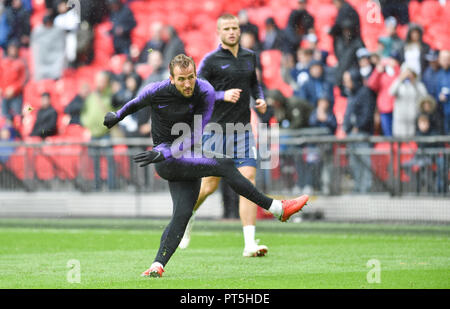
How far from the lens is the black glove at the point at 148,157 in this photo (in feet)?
27.7

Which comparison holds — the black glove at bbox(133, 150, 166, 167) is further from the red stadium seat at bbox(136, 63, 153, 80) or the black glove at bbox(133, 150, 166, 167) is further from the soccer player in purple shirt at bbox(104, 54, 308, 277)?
the red stadium seat at bbox(136, 63, 153, 80)

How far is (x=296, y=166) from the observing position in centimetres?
1738

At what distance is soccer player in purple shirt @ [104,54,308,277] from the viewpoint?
8750 millimetres

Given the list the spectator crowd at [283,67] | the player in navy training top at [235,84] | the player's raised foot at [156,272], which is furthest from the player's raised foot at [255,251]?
the spectator crowd at [283,67]

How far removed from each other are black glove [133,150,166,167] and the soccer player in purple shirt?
0.06ft

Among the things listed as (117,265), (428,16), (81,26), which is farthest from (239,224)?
(81,26)

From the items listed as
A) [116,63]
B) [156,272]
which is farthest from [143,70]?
[156,272]

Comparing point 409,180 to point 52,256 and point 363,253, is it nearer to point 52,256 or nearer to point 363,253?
point 363,253

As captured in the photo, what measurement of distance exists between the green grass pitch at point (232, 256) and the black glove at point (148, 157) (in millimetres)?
1035

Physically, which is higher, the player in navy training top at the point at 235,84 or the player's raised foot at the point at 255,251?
the player in navy training top at the point at 235,84

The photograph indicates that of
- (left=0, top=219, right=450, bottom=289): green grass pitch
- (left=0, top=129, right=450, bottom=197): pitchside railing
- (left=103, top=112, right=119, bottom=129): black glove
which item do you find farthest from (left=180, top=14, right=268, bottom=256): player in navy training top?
(left=0, top=129, right=450, bottom=197): pitchside railing

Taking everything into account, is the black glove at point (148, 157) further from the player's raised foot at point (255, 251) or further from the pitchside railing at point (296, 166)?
the pitchside railing at point (296, 166)

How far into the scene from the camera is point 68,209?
19.1 meters

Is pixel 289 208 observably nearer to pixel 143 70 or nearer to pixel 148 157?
pixel 148 157
